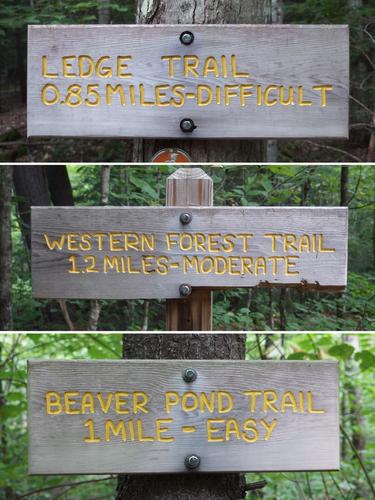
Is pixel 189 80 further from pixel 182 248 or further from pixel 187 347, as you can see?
pixel 187 347

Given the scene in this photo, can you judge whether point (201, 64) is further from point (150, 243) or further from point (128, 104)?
point (150, 243)

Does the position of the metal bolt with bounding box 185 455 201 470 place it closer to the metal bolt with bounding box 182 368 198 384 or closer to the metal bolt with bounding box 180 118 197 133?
the metal bolt with bounding box 182 368 198 384

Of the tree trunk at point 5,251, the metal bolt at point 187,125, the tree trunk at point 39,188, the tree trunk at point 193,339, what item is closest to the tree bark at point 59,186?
the tree trunk at point 39,188

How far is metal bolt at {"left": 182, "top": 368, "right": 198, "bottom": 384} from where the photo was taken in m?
2.21

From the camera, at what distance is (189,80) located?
249 cm

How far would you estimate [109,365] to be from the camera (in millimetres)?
2207

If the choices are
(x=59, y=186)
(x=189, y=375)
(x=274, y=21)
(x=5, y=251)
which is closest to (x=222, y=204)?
(x=59, y=186)

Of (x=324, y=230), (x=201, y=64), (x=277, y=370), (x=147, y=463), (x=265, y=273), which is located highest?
(x=201, y=64)

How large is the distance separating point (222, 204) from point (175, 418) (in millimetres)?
1834

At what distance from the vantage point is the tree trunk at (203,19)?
2.69m

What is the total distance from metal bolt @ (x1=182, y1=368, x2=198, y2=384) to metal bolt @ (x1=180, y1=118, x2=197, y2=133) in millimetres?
926

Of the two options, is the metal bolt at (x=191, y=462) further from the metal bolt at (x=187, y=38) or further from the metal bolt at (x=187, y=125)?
the metal bolt at (x=187, y=38)

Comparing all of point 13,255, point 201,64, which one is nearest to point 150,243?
point 201,64

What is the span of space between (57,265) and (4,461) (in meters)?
4.32
